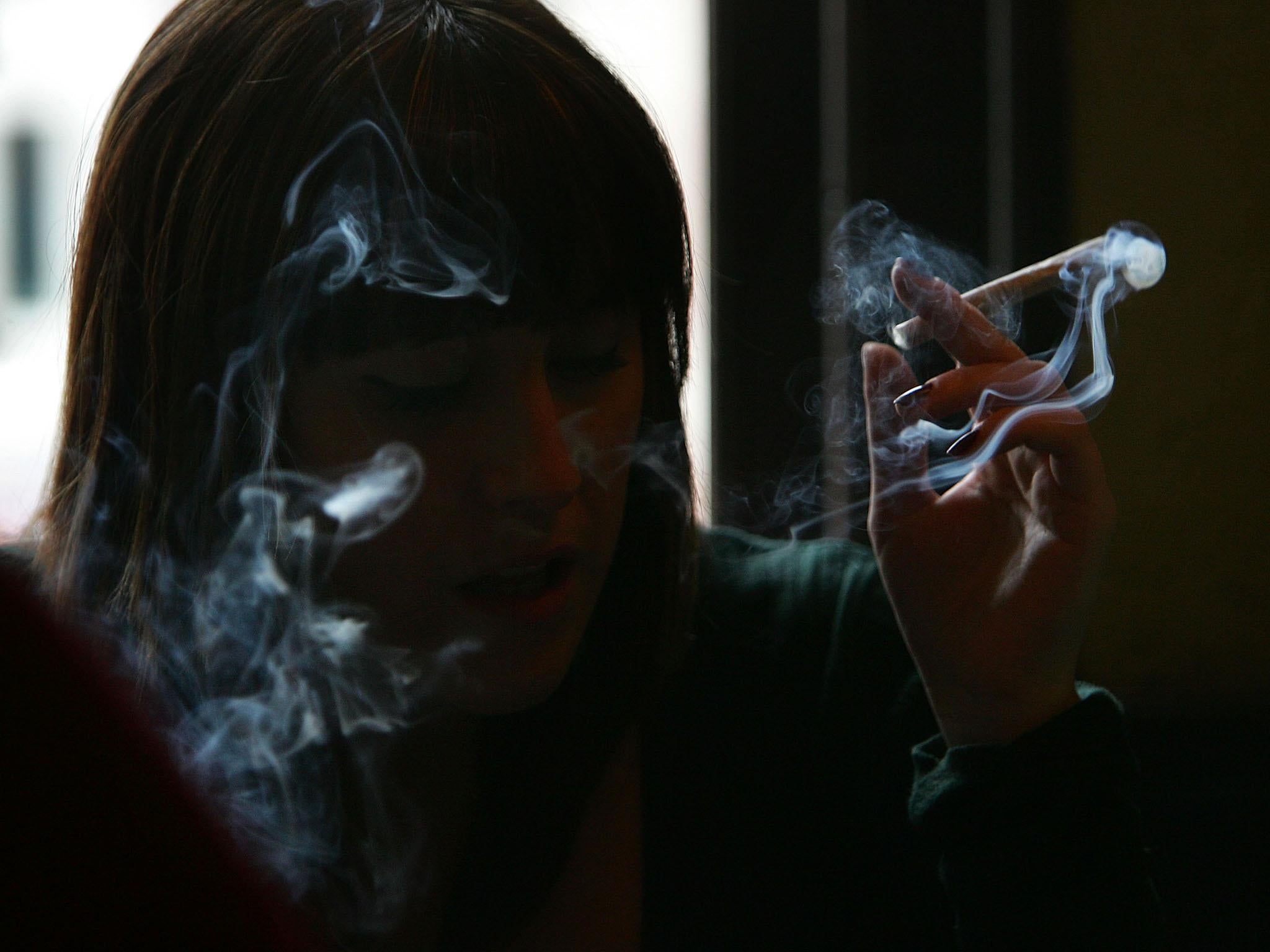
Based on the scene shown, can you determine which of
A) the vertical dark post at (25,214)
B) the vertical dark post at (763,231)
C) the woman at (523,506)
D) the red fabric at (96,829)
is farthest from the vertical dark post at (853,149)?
the red fabric at (96,829)

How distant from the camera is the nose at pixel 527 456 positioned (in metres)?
0.68

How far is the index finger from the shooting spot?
0.78m

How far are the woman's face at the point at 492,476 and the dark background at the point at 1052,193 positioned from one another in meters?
0.57

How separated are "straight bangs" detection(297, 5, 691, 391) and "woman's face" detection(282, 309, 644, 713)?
22 mm

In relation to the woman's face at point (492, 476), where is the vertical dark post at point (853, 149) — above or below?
above

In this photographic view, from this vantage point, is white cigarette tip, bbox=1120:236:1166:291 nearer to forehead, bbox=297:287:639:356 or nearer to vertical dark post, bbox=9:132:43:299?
forehead, bbox=297:287:639:356

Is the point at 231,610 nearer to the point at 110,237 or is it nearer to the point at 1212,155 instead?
the point at 110,237

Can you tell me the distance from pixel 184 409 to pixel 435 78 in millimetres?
315

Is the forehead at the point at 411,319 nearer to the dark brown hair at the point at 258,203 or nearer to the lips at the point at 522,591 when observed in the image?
the dark brown hair at the point at 258,203

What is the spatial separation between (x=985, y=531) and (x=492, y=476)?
1.41 ft

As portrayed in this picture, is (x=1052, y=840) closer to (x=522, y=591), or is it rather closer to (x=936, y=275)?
(x=522, y=591)

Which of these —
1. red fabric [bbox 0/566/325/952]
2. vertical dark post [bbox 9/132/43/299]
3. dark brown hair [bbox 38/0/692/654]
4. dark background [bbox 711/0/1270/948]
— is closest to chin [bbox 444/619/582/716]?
dark brown hair [bbox 38/0/692/654]

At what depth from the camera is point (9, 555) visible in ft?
2.80

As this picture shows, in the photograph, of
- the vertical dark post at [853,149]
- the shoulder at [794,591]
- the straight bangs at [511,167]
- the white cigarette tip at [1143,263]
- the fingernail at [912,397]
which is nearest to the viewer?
the straight bangs at [511,167]
